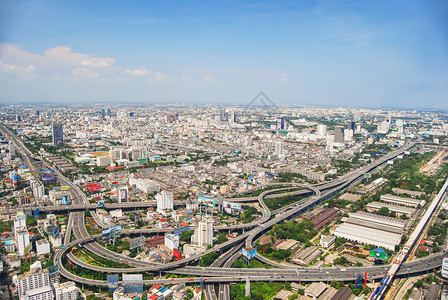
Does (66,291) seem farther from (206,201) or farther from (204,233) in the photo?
(206,201)

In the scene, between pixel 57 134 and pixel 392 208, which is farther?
pixel 57 134

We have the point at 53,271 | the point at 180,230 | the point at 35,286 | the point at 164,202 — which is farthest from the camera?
the point at 164,202

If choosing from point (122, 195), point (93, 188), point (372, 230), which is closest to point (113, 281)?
point (122, 195)

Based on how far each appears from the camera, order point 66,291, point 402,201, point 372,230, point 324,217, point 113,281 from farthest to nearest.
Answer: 1. point 402,201
2. point 324,217
3. point 372,230
4. point 113,281
5. point 66,291

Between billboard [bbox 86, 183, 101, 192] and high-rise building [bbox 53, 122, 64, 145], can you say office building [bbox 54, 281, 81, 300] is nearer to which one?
billboard [bbox 86, 183, 101, 192]

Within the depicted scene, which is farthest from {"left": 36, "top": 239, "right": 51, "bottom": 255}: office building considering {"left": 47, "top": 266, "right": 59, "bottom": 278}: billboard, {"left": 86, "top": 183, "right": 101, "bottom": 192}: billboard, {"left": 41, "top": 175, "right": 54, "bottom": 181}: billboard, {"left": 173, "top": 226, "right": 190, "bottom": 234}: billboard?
{"left": 41, "top": 175, "right": 54, "bottom": 181}: billboard

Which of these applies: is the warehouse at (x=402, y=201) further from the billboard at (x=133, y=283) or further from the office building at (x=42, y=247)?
the office building at (x=42, y=247)
